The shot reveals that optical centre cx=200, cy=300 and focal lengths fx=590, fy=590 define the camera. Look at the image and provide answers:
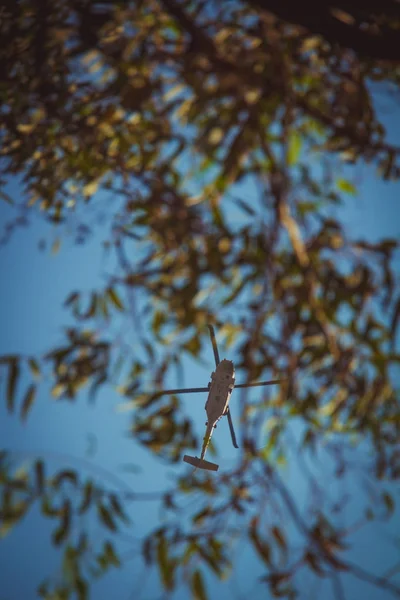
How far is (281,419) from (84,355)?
632 mm

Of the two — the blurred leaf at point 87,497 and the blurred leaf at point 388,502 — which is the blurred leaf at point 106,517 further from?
the blurred leaf at point 388,502

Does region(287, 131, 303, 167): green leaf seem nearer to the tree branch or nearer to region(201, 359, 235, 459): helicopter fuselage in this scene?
the tree branch

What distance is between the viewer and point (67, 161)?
1745 mm

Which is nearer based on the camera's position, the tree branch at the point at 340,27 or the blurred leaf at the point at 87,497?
the tree branch at the point at 340,27

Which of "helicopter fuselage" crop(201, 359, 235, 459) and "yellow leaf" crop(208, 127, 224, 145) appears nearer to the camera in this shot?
"helicopter fuselage" crop(201, 359, 235, 459)

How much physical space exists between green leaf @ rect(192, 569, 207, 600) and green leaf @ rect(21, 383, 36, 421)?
58 cm

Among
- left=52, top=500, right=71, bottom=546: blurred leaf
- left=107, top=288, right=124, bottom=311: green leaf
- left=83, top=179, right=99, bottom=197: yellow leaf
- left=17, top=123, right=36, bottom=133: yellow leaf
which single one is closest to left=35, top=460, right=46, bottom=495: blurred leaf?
left=52, top=500, right=71, bottom=546: blurred leaf

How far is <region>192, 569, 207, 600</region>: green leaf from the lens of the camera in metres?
1.43

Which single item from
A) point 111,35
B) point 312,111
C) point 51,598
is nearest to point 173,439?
point 51,598

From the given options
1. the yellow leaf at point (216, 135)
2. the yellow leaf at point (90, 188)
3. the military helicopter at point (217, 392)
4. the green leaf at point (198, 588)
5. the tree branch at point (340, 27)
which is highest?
the yellow leaf at point (216, 135)

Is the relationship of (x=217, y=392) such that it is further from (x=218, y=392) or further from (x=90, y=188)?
(x=90, y=188)

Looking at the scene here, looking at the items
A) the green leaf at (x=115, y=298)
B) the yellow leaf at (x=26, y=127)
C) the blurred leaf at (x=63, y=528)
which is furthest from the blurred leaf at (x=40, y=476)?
the yellow leaf at (x=26, y=127)

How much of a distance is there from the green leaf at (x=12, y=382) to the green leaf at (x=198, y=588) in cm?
62

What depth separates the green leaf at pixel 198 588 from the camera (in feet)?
4.70
